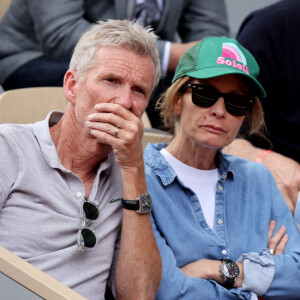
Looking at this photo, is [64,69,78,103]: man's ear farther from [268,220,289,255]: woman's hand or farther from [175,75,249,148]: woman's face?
[268,220,289,255]: woman's hand

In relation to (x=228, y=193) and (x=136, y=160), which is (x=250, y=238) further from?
(x=136, y=160)

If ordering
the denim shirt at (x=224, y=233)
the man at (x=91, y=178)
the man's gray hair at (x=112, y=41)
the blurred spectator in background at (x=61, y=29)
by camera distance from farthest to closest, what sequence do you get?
the blurred spectator in background at (x=61, y=29) < the denim shirt at (x=224, y=233) < the man's gray hair at (x=112, y=41) < the man at (x=91, y=178)

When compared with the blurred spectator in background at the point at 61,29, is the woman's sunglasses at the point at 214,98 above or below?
above

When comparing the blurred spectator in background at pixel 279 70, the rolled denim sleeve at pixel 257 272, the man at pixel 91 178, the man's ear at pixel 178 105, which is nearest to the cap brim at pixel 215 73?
the man's ear at pixel 178 105

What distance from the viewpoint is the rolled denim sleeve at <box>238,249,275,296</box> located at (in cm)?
204

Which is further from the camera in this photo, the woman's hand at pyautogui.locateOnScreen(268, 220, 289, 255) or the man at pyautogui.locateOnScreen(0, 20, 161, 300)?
the woman's hand at pyautogui.locateOnScreen(268, 220, 289, 255)

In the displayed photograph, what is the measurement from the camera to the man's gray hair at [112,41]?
190cm

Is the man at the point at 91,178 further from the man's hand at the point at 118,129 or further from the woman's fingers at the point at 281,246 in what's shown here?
the woman's fingers at the point at 281,246

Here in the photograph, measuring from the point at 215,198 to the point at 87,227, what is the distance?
553 mm

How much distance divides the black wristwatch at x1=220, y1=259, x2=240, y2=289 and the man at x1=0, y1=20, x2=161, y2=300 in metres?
0.25

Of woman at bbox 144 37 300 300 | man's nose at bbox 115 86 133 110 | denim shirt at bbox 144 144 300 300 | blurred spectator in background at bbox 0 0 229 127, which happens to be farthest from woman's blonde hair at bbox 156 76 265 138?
blurred spectator in background at bbox 0 0 229 127

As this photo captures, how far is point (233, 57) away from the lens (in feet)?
7.23

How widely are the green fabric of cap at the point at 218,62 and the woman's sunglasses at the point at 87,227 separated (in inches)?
23.6

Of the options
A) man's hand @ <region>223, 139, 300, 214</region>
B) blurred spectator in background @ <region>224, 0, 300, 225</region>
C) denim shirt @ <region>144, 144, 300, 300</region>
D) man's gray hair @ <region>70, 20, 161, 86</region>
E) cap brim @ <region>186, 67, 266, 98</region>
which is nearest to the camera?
man's gray hair @ <region>70, 20, 161, 86</region>
